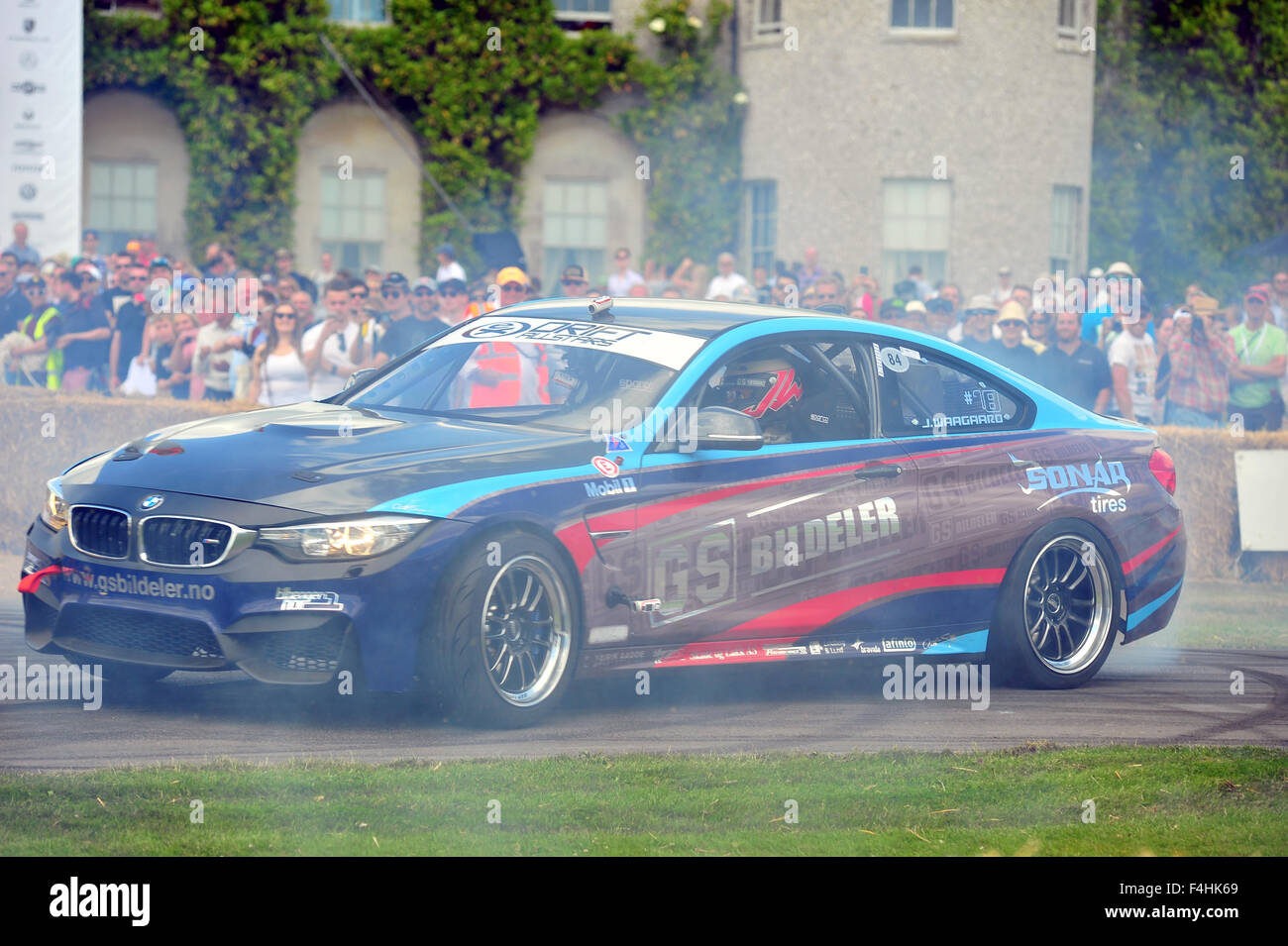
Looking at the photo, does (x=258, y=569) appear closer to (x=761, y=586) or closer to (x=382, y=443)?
(x=382, y=443)

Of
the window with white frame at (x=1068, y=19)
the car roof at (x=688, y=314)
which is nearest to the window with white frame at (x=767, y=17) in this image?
the window with white frame at (x=1068, y=19)

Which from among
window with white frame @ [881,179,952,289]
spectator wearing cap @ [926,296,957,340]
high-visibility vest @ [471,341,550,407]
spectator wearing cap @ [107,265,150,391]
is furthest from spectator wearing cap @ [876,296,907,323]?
window with white frame @ [881,179,952,289]

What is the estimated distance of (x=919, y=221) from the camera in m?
28.8

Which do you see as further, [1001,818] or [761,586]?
[761,586]

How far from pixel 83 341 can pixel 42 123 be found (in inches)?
283

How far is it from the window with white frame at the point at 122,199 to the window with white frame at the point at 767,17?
906cm

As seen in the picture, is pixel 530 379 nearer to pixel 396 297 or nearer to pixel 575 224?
pixel 396 297

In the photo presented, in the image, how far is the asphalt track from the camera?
7246 millimetres

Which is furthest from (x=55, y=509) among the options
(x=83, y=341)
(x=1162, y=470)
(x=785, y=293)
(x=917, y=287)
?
(x=917, y=287)

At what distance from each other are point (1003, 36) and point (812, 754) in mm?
22854

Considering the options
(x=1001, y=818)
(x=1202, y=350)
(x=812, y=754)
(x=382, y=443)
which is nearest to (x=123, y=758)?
(x=382, y=443)

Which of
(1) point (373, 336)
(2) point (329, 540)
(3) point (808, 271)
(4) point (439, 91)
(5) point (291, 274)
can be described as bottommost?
(2) point (329, 540)

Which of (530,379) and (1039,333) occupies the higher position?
(1039,333)
